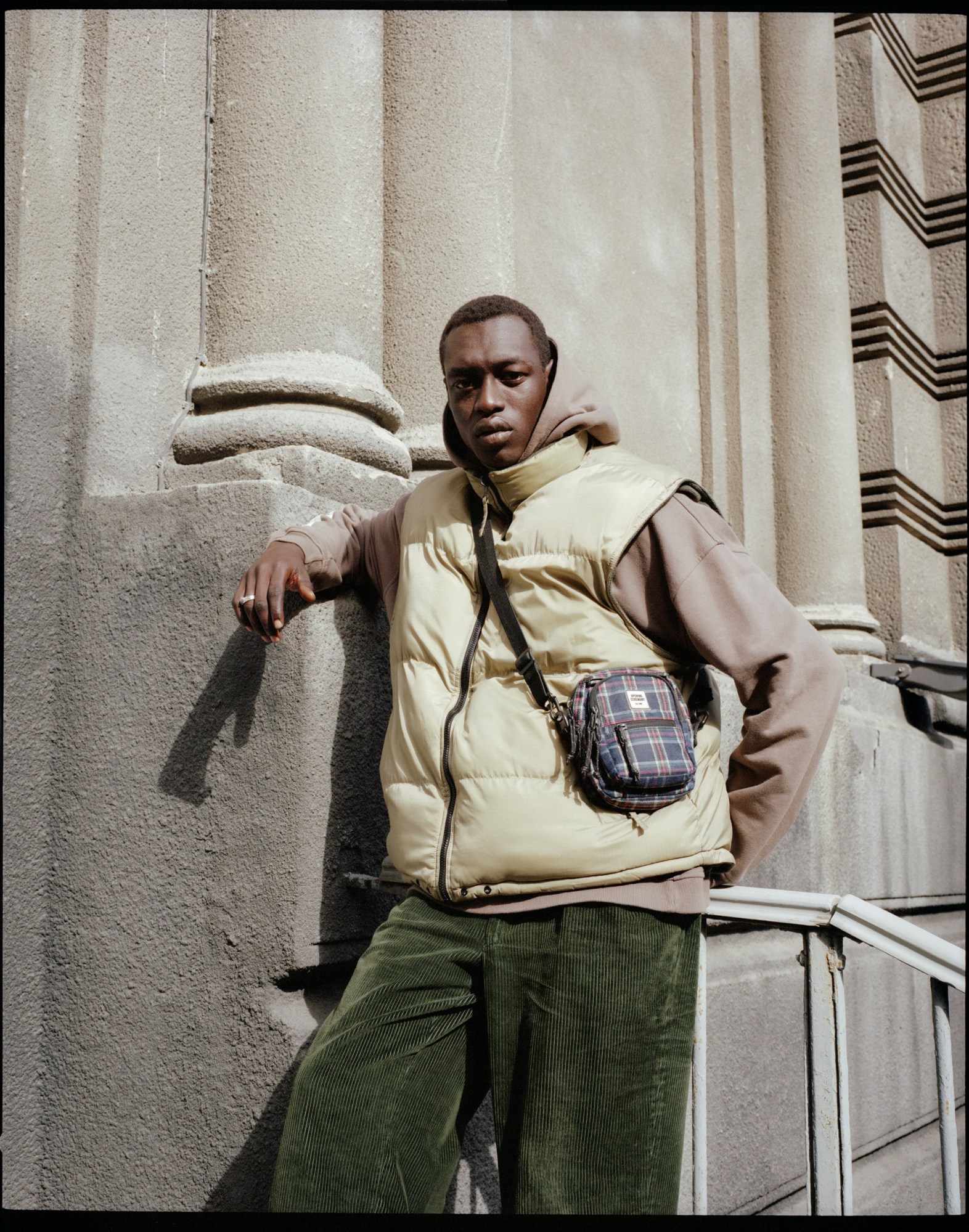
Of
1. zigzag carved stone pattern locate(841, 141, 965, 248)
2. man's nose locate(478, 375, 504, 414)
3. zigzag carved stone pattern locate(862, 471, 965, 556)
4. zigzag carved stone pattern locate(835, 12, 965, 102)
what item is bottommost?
man's nose locate(478, 375, 504, 414)

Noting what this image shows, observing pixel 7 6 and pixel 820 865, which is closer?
pixel 7 6

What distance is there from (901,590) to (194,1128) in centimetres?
417

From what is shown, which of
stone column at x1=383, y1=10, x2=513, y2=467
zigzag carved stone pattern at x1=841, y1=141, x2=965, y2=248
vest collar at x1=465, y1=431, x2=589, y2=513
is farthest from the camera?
zigzag carved stone pattern at x1=841, y1=141, x2=965, y2=248

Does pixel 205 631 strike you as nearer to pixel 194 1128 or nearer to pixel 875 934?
pixel 194 1128

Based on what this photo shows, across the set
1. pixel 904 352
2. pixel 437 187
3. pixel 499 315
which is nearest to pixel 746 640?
pixel 499 315

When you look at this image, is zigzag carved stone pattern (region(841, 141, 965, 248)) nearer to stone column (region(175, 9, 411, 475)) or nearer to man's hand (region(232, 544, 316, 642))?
stone column (region(175, 9, 411, 475))

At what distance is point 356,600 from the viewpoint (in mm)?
2574

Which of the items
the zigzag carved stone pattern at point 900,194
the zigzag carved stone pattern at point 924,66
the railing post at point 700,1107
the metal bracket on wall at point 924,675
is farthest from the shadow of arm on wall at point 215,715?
the zigzag carved stone pattern at point 924,66

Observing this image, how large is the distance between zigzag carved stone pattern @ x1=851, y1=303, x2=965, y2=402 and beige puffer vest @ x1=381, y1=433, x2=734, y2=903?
3978mm

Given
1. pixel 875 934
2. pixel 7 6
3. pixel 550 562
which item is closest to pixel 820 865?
pixel 875 934

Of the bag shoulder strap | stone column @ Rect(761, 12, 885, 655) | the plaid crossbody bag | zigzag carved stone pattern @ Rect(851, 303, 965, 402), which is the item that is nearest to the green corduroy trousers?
the plaid crossbody bag

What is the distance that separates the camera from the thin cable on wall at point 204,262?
10.1ft

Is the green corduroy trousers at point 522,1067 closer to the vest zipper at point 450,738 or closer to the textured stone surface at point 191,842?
the vest zipper at point 450,738

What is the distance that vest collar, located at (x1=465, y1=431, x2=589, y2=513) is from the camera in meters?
2.06
